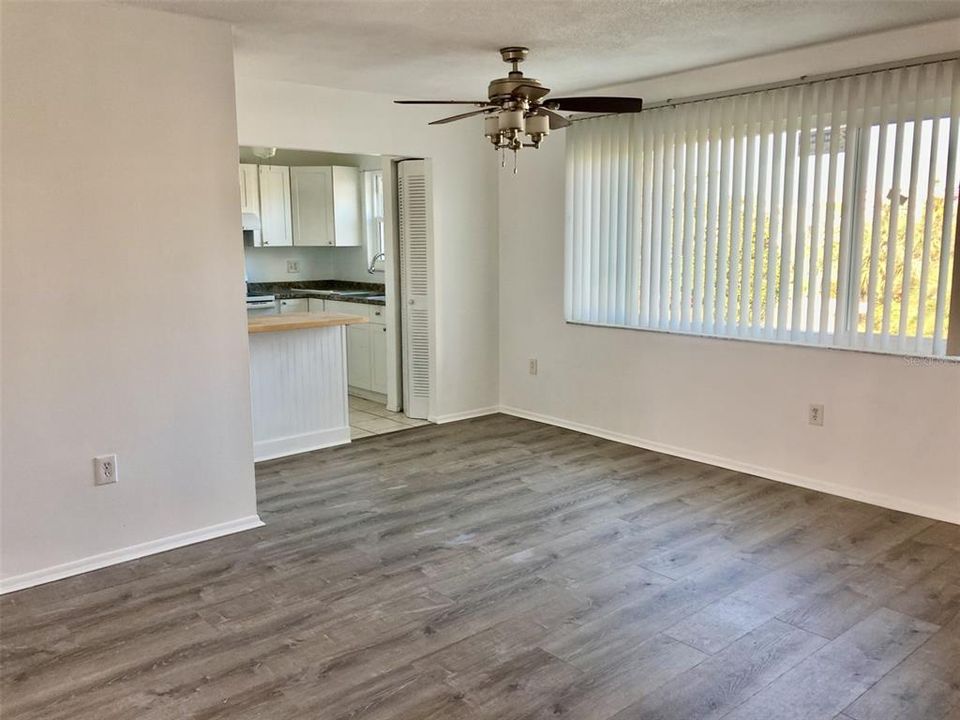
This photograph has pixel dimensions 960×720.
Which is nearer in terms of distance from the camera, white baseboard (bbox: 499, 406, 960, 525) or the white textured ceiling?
the white textured ceiling

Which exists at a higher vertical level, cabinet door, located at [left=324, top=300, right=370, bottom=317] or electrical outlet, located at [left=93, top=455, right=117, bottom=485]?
cabinet door, located at [left=324, top=300, right=370, bottom=317]

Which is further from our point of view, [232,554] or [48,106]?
[232,554]

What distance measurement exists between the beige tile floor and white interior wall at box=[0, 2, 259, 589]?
194cm

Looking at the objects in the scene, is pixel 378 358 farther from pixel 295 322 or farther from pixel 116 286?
pixel 116 286

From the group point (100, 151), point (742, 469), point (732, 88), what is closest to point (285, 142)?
point (100, 151)

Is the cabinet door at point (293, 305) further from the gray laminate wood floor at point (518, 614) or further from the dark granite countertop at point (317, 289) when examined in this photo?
the gray laminate wood floor at point (518, 614)

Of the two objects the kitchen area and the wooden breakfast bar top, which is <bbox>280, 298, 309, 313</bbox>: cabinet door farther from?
the wooden breakfast bar top

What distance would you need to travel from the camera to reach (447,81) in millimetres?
4594

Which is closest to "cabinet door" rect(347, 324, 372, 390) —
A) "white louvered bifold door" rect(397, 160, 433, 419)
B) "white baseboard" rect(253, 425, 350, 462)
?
"white louvered bifold door" rect(397, 160, 433, 419)

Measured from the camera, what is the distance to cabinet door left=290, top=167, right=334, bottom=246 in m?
7.25

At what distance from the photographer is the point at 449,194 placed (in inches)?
219

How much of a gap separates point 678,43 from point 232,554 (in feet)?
11.0

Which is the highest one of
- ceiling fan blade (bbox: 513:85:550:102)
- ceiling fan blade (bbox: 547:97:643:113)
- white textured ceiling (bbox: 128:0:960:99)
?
white textured ceiling (bbox: 128:0:960:99)

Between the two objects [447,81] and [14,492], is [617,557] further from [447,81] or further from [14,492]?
[447,81]
